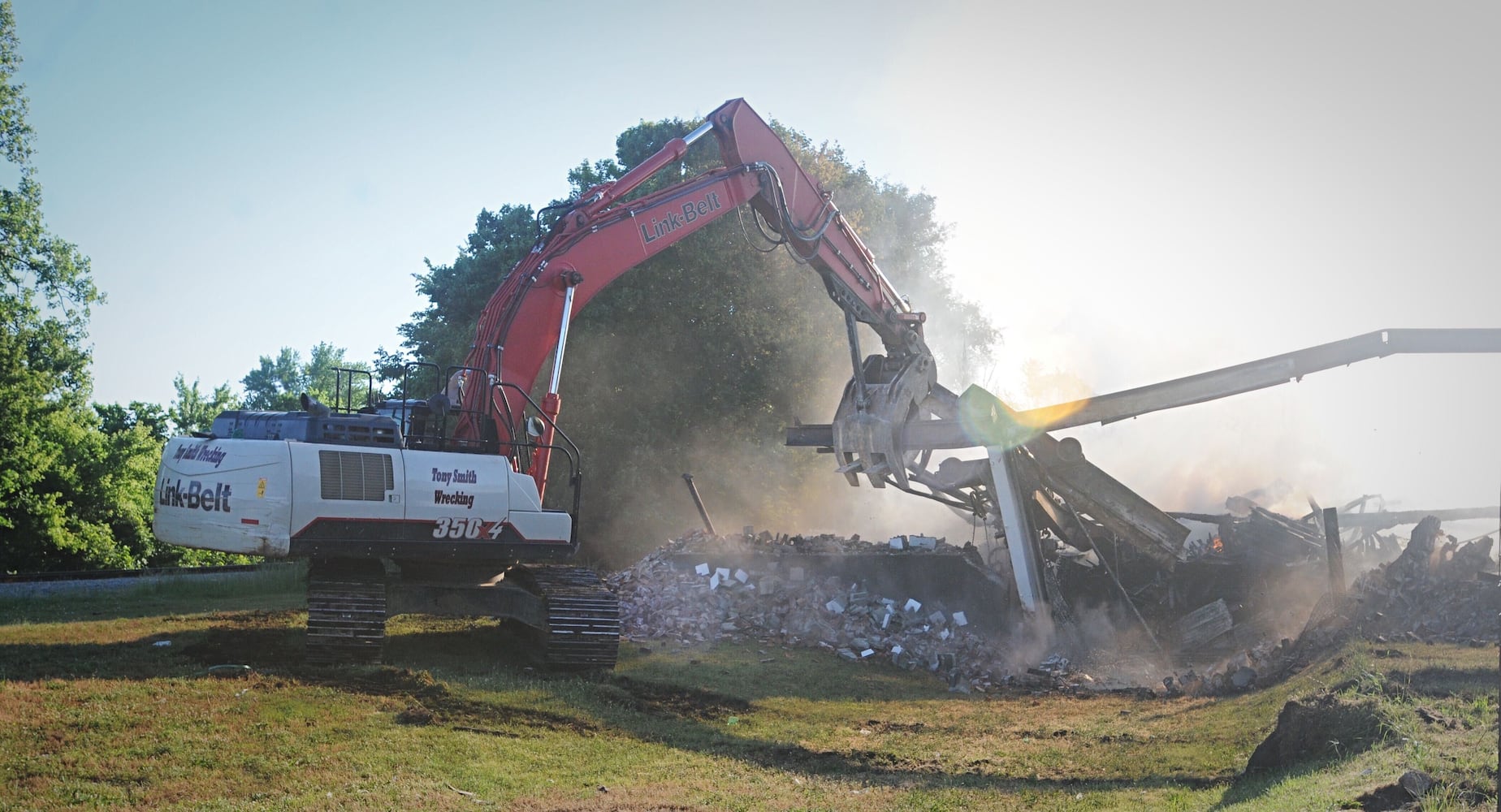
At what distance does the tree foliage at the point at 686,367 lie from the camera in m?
25.5

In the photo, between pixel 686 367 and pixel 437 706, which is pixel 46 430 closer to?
pixel 686 367

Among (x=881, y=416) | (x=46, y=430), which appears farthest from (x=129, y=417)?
(x=881, y=416)

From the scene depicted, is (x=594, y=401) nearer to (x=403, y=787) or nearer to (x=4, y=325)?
(x=4, y=325)

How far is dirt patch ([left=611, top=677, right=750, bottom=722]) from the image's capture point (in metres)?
10.6

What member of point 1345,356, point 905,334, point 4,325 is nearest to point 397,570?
point 905,334

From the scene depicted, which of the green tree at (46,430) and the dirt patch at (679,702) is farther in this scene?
the green tree at (46,430)

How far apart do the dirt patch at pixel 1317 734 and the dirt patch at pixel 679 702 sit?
4.82 metres

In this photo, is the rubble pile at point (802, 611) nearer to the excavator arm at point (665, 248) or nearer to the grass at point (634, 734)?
the grass at point (634, 734)

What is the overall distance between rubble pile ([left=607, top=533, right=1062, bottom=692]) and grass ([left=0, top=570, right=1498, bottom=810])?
1.72 meters

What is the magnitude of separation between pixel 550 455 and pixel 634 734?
5114mm

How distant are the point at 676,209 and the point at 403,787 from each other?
8.83 metres

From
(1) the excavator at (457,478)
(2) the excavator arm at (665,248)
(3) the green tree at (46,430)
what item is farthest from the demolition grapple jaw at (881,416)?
(3) the green tree at (46,430)

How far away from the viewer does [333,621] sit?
420 inches

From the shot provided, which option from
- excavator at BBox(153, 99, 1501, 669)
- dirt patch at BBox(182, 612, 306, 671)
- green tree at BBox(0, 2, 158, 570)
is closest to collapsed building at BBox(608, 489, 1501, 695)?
excavator at BBox(153, 99, 1501, 669)
